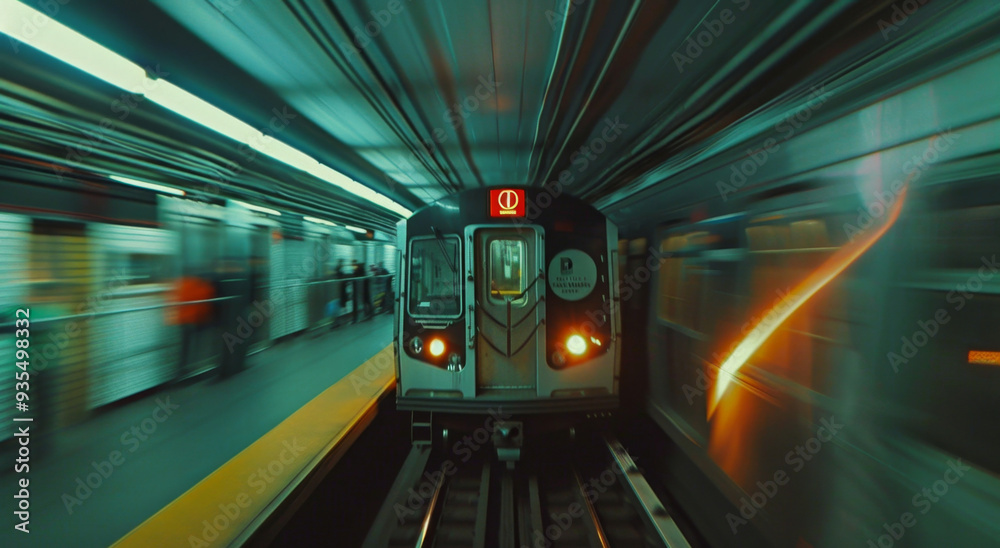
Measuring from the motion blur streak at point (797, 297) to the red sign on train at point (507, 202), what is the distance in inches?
82.6

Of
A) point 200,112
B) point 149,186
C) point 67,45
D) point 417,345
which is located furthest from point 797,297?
point 149,186

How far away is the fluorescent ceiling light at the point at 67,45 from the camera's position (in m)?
2.06

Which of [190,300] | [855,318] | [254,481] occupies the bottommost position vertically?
[254,481]

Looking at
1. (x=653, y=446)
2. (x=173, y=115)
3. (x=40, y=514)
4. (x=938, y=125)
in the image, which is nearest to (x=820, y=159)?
(x=938, y=125)

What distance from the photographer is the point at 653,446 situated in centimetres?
473

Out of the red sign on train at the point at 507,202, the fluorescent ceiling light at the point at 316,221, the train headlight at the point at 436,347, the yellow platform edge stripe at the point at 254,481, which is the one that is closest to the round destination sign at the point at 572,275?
the red sign on train at the point at 507,202

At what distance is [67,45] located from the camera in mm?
2355

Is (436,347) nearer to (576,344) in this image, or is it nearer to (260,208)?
(576,344)

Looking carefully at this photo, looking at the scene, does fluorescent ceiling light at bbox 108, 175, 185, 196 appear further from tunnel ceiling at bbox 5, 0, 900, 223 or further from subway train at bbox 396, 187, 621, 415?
subway train at bbox 396, 187, 621, 415

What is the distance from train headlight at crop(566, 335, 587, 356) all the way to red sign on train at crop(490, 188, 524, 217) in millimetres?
1239

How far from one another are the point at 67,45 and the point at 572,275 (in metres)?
3.71

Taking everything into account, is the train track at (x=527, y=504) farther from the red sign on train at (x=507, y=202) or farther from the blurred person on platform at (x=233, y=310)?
the blurred person on platform at (x=233, y=310)

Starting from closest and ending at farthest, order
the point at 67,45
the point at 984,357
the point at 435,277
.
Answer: the point at 984,357
the point at 67,45
the point at 435,277

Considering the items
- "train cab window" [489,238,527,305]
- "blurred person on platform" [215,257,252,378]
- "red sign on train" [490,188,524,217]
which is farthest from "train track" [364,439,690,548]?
"blurred person on platform" [215,257,252,378]
